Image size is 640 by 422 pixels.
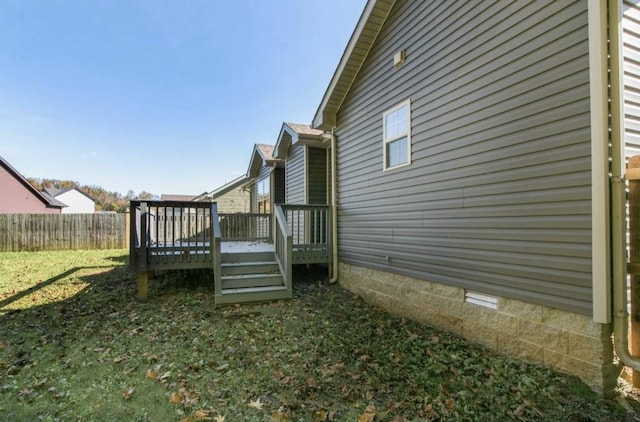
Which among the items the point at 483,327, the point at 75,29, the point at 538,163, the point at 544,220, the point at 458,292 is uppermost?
the point at 75,29

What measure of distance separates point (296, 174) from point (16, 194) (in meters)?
21.5

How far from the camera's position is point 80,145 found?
3900 centimetres

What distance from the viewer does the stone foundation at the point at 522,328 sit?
8.70 feet

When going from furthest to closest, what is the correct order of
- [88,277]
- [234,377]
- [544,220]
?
1. [88,277]
2. [234,377]
3. [544,220]

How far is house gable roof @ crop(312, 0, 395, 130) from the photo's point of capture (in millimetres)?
5746

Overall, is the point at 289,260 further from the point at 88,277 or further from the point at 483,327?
the point at 88,277

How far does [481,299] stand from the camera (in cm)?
384

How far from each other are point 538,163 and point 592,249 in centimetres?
97

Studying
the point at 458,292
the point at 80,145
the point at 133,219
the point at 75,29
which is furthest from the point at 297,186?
the point at 80,145

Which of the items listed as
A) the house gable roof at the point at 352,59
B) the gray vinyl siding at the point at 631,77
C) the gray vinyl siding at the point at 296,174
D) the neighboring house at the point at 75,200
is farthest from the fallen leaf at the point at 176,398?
the neighboring house at the point at 75,200

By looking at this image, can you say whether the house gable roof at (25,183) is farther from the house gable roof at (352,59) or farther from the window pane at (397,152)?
the window pane at (397,152)

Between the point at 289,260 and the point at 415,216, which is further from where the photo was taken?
the point at 289,260

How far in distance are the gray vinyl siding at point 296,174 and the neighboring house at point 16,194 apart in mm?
19863

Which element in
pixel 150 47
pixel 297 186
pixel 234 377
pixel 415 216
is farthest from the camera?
pixel 150 47
